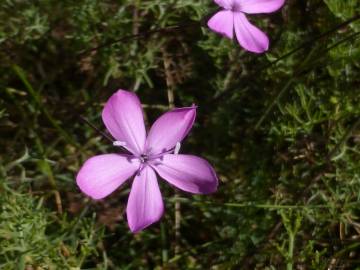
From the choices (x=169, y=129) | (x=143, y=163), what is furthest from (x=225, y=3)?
(x=143, y=163)

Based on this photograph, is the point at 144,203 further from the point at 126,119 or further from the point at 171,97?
the point at 171,97

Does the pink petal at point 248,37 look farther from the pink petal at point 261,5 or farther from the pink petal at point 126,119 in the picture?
the pink petal at point 126,119

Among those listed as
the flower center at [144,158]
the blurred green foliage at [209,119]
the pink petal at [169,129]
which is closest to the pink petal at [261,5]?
the blurred green foliage at [209,119]

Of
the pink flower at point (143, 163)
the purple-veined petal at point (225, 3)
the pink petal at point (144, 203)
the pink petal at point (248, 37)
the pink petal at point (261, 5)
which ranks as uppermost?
the purple-veined petal at point (225, 3)

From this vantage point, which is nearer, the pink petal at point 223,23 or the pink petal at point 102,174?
the pink petal at point 102,174

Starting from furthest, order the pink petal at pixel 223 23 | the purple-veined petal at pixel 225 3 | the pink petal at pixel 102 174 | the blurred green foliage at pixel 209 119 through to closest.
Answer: the blurred green foliage at pixel 209 119
the purple-veined petal at pixel 225 3
the pink petal at pixel 223 23
the pink petal at pixel 102 174

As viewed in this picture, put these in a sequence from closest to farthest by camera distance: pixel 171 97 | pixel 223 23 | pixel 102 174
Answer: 1. pixel 102 174
2. pixel 223 23
3. pixel 171 97

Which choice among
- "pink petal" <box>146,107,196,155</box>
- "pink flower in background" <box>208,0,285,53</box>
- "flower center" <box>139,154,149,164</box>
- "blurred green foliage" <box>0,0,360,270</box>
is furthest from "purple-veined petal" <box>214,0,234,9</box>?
"flower center" <box>139,154,149,164</box>
